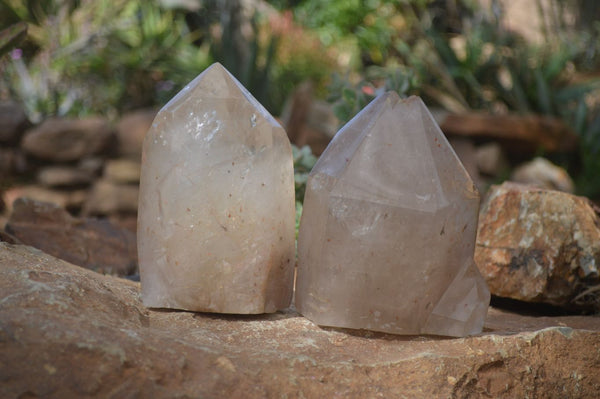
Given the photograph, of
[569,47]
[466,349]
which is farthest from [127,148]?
[466,349]

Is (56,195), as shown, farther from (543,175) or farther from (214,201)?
(214,201)

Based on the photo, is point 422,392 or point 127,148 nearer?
point 422,392

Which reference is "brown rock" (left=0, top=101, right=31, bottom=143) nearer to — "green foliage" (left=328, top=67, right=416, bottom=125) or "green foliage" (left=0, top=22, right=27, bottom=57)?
"green foliage" (left=0, top=22, right=27, bottom=57)

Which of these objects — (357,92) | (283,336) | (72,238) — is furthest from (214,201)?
(357,92)

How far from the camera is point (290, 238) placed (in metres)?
1.83

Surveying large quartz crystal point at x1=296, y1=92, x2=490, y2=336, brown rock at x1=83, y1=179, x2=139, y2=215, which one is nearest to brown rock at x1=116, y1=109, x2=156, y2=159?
brown rock at x1=83, y1=179, x2=139, y2=215

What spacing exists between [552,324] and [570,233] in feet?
1.48

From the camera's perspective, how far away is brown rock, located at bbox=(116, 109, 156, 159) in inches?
267

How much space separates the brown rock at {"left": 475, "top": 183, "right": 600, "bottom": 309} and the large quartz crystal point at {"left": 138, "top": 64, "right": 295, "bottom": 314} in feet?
3.09

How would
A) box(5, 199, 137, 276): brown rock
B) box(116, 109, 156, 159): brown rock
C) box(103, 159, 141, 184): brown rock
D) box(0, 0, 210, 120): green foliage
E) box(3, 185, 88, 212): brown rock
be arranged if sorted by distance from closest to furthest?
box(5, 199, 137, 276): brown rock < box(3, 185, 88, 212): brown rock < box(103, 159, 141, 184): brown rock < box(116, 109, 156, 159): brown rock < box(0, 0, 210, 120): green foliage

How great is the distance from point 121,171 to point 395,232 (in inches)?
213

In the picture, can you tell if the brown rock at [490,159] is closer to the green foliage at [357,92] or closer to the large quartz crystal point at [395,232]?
the green foliage at [357,92]

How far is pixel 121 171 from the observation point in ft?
21.7

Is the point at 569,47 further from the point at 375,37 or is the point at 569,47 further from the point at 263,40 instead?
the point at 263,40
